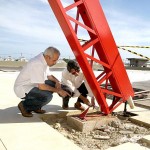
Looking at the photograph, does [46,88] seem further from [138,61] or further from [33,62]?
[138,61]

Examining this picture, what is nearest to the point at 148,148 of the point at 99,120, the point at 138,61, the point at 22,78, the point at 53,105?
the point at 99,120

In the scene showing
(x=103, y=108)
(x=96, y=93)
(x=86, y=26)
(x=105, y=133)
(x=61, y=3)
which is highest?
(x=61, y=3)

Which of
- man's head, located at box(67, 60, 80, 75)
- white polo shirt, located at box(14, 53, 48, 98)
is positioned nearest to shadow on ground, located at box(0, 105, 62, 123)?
white polo shirt, located at box(14, 53, 48, 98)

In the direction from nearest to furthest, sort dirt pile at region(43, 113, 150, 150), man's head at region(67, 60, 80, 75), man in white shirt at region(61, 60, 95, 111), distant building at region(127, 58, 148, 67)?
dirt pile at region(43, 113, 150, 150), man's head at region(67, 60, 80, 75), man in white shirt at region(61, 60, 95, 111), distant building at region(127, 58, 148, 67)

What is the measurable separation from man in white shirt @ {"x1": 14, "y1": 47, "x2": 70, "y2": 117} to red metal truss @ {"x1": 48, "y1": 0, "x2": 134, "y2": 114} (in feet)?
1.55

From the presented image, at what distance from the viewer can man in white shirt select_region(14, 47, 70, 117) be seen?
165 inches

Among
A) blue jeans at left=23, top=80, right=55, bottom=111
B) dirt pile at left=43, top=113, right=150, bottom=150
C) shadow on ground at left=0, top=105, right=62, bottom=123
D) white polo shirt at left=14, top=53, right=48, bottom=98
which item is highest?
white polo shirt at left=14, top=53, right=48, bottom=98

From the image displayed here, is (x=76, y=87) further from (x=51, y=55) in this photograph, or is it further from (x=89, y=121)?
(x=51, y=55)

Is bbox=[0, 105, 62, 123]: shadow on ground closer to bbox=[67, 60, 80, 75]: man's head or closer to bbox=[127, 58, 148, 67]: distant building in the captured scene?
bbox=[67, 60, 80, 75]: man's head

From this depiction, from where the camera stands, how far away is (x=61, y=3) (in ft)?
12.3

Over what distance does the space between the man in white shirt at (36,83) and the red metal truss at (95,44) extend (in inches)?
18.6

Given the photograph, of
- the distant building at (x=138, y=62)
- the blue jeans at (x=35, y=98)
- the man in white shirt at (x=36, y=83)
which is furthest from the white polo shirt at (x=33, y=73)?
the distant building at (x=138, y=62)

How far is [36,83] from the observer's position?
175 inches

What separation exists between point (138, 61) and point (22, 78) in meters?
27.5
